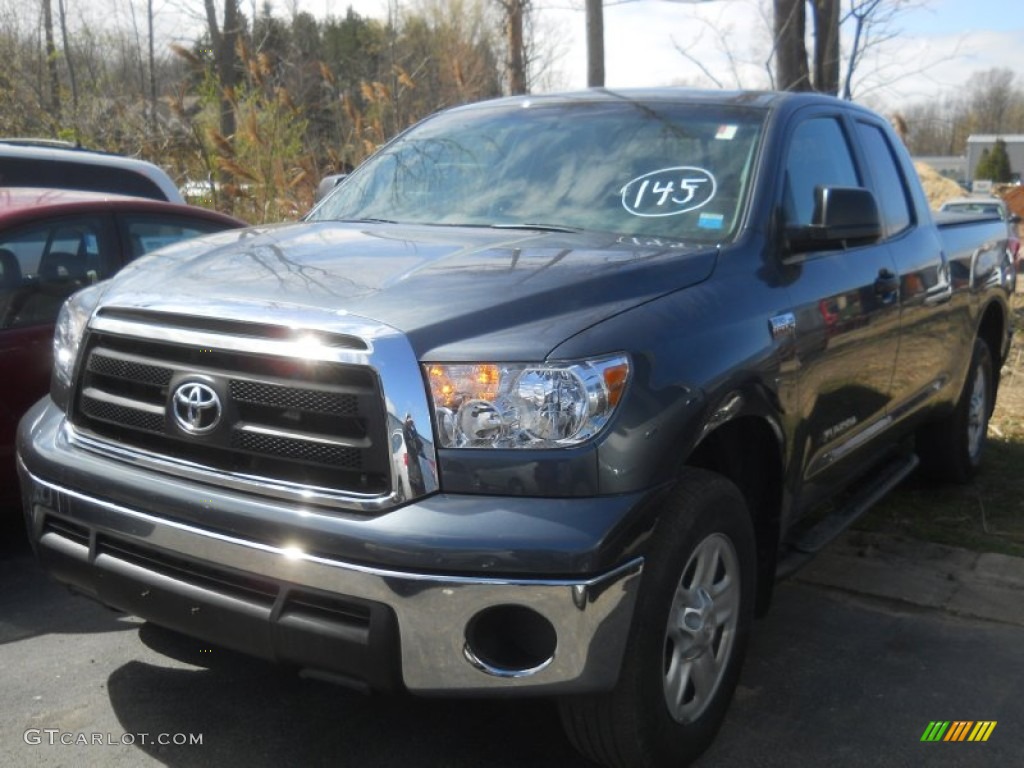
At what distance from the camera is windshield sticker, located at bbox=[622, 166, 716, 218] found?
147 inches

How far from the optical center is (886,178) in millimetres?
5047

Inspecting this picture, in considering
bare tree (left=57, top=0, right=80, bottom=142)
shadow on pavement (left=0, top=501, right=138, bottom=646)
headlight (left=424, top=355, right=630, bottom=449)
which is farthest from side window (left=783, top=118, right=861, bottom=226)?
bare tree (left=57, top=0, right=80, bottom=142)

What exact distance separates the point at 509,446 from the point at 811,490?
1.67m

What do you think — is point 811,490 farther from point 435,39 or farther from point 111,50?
point 435,39

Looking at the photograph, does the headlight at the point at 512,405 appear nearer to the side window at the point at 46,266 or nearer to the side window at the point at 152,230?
the side window at the point at 46,266

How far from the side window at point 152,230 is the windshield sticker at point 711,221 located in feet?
8.86

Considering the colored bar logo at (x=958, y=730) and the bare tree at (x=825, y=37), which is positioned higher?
the bare tree at (x=825, y=37)

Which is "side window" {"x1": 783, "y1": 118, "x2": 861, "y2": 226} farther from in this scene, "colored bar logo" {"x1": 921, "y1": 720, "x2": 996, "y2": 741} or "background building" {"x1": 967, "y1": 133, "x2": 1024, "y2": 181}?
"background building" {"x1": 967, "y1": 133, "x2": 1024, "y2": 181}

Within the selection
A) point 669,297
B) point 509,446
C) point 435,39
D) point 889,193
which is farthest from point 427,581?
point 435,39

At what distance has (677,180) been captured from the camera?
383cm

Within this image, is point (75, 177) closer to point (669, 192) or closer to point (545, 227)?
point (545, 227)

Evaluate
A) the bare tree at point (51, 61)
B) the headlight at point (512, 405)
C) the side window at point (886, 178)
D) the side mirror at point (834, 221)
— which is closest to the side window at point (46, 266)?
the headlight at point (512, 405)

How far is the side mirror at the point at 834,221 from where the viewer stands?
147 inches

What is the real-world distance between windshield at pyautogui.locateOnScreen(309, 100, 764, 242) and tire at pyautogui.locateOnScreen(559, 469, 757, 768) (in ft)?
3.34
